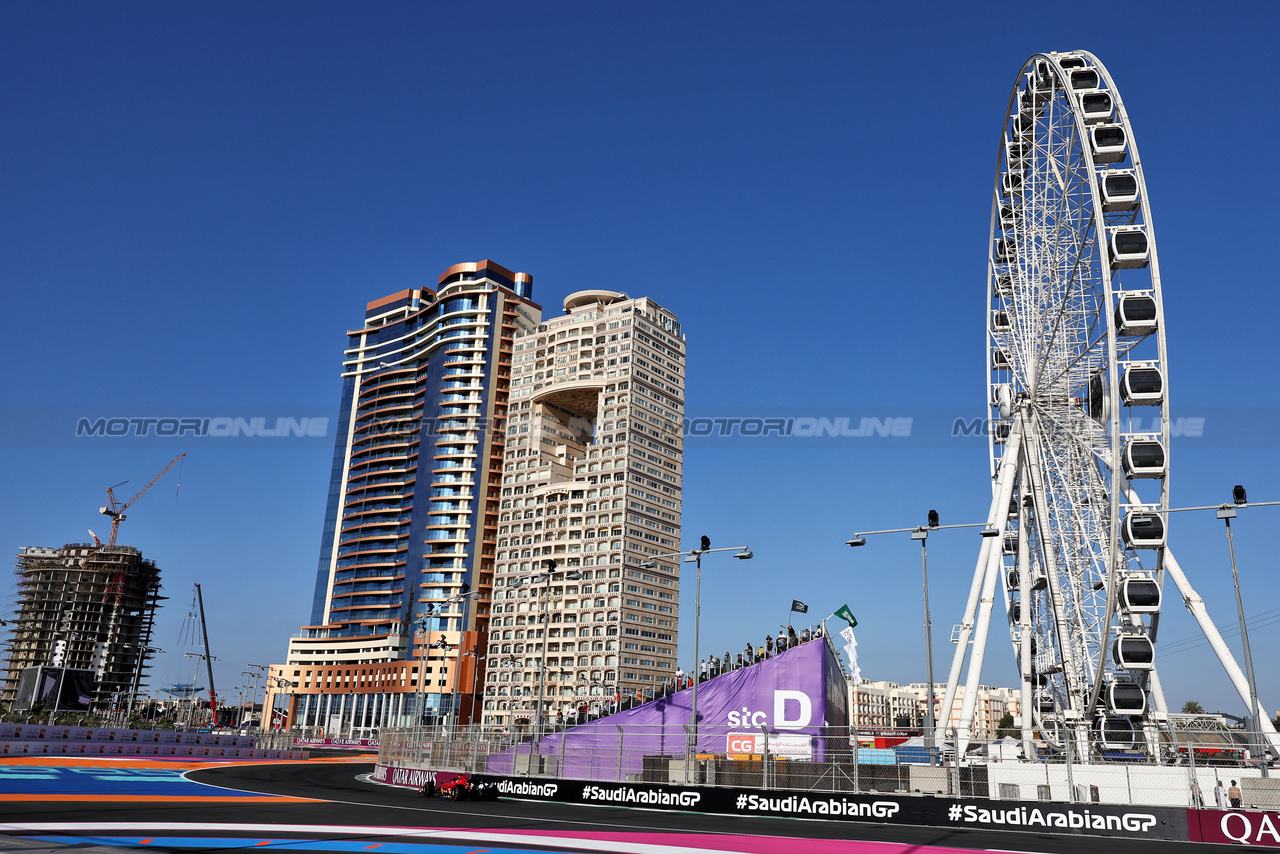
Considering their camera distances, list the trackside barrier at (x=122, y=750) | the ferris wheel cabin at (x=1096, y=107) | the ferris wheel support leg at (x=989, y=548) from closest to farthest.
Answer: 1. the ferris wheel cabin at (x=1096, y=107)
2. the ferris wheel support leg at (x=989, y=548)
3. the trackside barrier at (x=122, y=750)

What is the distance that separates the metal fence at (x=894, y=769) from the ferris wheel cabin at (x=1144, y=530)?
678 centimetres

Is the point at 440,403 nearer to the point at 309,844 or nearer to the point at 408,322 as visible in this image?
the point at 408,322

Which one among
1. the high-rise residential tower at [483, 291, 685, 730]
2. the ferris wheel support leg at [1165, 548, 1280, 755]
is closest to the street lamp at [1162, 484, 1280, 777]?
the ferris wheel support leg at [1165, 548, 1280, 755]

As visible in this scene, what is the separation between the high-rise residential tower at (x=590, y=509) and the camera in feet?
382

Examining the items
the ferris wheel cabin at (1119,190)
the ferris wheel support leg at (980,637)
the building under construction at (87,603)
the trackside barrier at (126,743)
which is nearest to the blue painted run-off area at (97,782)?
the trackside barrier at (126,743)

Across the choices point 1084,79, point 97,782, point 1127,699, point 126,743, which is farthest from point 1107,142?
point 126,743

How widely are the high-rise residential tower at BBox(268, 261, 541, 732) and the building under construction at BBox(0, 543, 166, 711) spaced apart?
53.3m

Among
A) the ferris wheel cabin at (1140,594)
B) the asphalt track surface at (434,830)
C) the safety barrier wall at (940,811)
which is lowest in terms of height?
the asphalt track surface at (434,830)

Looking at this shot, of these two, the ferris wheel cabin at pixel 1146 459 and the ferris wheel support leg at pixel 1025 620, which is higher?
the ferris wheel cabin at pixel 1146 459

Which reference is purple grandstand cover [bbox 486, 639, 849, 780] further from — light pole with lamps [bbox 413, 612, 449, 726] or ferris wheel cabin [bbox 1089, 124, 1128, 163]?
ferris wheel cabin [bbox 1089, 124, 1128, 163]

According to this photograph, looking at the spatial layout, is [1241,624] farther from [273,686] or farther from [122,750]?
[273,686]

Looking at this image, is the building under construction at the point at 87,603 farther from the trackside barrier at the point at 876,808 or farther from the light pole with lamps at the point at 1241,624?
the light pole with lamps at the point at 1241,624

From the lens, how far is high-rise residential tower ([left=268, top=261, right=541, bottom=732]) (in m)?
131

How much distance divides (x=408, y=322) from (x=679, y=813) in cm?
14297
